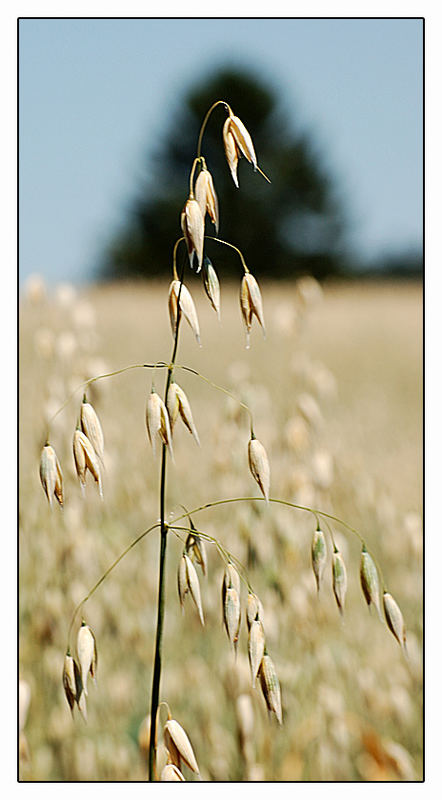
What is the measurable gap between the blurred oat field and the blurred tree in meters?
0.14

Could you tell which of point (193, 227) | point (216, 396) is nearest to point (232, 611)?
point (193, 227)

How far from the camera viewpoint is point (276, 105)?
126cm

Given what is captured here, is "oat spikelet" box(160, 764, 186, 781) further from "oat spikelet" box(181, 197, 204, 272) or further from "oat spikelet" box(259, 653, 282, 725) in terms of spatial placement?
"oat spikelet" box(181, 197, 204, 272)

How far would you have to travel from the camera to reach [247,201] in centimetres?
178

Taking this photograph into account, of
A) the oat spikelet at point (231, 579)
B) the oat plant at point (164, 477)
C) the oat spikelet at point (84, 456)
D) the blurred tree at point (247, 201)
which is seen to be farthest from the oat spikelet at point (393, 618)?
the blurred tree at point (247, 201)

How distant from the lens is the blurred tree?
4.01ft

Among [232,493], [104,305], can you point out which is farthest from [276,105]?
[232,493]

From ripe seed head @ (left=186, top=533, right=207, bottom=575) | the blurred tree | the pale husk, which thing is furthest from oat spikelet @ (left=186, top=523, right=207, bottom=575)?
the blurred tree

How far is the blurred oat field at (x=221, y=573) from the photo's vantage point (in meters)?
0.87

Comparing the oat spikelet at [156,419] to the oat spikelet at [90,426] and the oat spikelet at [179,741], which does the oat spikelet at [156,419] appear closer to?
the oat spikelet at [90,426]

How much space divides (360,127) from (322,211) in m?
0.39

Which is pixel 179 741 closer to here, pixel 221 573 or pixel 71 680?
pixel 71 680
